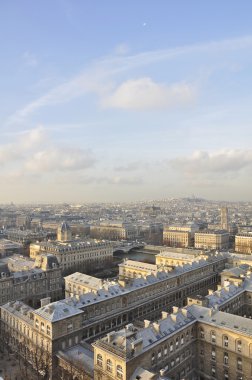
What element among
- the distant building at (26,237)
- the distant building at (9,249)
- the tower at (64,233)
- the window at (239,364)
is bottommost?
the window at (239,364)

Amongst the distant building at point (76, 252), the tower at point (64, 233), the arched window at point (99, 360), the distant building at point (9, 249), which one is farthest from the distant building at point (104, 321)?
the distant building at point (9, 249)

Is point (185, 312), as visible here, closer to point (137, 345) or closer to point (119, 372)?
point (137, 345)

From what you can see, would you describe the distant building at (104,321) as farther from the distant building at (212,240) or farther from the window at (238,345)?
the distant building at (212,240)

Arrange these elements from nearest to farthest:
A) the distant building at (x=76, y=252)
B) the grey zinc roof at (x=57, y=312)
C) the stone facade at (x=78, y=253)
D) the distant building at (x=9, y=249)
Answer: the grey zinc roof at (x=57, y=312)
the stone facade at (x=78, y=253)
the distant building at (x=76, y=252)
the distant building at (x=9, y=249)

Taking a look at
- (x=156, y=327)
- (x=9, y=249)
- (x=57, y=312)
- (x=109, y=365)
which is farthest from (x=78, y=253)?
(x=109, y=365)

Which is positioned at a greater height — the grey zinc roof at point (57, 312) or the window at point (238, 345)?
the grey zinc roof at point (57, 312)

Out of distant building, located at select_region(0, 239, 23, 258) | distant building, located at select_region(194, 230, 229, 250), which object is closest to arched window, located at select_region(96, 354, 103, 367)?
distant building, located at select_region(0, 239, 23, 258)
